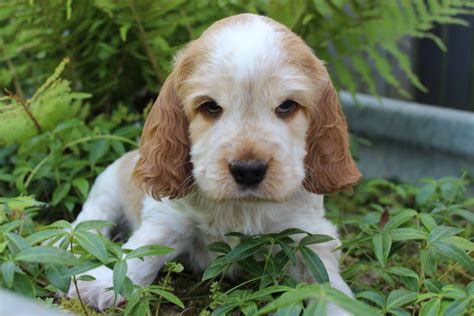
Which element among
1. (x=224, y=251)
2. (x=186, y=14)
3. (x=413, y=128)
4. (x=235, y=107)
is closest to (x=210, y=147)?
(x=235, y=107)

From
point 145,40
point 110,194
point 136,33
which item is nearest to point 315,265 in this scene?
point 110,194

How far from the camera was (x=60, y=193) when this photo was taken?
443cm

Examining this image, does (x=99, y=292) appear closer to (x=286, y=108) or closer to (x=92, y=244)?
(x=92, y=244)

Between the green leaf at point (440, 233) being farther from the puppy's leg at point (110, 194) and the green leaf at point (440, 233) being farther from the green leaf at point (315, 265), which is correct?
the puppy's leg at point (110, 194)

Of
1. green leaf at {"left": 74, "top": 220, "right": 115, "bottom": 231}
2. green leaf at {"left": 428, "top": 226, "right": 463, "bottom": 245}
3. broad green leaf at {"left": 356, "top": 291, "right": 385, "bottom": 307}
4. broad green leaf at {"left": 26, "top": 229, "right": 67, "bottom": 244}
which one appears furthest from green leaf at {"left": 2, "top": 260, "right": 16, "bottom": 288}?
green leaf at {"left": 428, "top": 226, "right": 463, "bottom": 245}

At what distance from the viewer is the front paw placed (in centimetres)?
336

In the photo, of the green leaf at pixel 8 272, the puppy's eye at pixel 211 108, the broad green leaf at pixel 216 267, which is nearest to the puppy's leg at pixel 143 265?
the broad green leaf at pixel 216 267

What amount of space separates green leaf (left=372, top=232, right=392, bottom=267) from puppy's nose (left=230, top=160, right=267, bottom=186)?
657 mm

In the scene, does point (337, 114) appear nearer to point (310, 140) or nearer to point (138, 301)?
point (310, 140)

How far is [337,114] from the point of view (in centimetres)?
344

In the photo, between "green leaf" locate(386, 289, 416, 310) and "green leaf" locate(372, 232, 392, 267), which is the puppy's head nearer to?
"green leaf" locate(372, 232, 392, 267)

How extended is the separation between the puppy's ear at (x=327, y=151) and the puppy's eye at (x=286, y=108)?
0.22 metres

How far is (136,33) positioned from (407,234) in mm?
2690

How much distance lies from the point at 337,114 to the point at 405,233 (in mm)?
648
